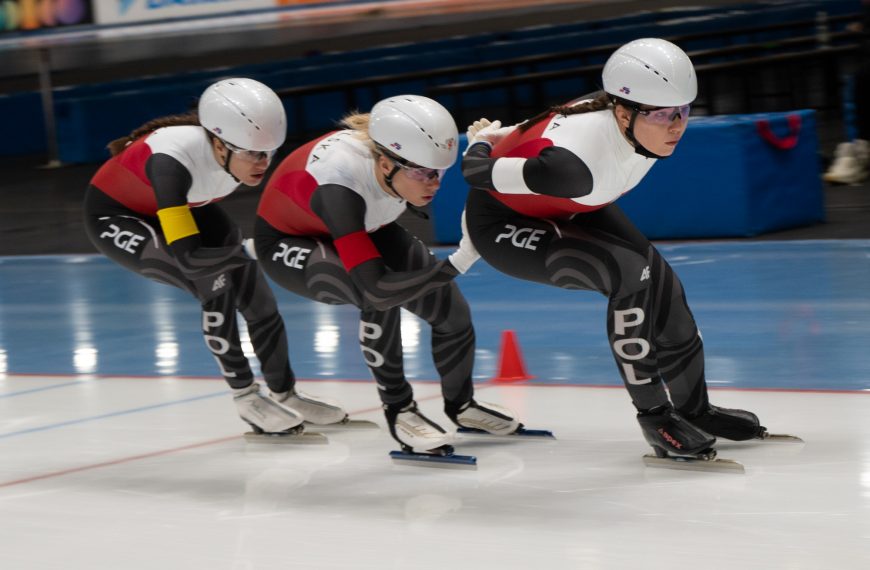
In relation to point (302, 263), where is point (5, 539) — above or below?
below

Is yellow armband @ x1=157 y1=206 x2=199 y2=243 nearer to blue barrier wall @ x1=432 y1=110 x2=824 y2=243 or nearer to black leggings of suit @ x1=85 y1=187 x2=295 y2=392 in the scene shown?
black leggings of suit @ x1=85 y1=187 x2=295 y2=392

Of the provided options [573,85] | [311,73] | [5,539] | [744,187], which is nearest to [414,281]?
[5,539]

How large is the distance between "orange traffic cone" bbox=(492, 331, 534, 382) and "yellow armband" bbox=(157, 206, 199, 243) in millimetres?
1775

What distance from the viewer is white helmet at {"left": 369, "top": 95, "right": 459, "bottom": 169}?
4.53 m

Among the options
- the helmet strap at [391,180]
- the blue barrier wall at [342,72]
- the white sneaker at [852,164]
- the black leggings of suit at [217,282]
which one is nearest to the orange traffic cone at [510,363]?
the black leggings of suit at [217,282]

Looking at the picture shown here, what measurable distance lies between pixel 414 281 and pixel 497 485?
2.36 feet

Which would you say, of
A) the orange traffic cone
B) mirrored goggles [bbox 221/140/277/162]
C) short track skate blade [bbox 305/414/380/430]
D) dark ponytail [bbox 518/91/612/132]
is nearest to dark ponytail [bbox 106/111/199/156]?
mirrored goggles [bbox 221/140/277/162]

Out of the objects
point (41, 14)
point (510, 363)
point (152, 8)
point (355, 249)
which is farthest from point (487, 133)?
point (41, 14)

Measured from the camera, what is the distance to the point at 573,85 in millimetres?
21500

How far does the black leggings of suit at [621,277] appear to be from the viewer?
4422 mm

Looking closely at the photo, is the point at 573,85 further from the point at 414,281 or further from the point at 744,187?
the point at 414,281

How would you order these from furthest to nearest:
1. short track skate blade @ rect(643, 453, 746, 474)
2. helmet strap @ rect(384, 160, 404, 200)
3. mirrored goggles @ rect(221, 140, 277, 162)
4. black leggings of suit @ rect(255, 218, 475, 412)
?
mirrored goggles @ rect(221, 140, 277, 162) → black leggings of suit @ rect(255, 218, 475, 412) → helmet strap @ rect(384, 160, 404, 200) → short track skate blade @ rect(643, 453, 746, 474)

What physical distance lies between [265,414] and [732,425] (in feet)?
5.84

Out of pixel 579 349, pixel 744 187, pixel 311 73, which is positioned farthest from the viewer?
pixel 311 73
